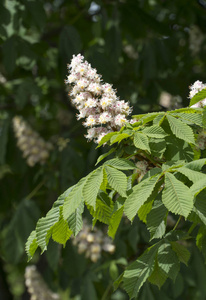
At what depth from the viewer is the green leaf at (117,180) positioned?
50.5 inches

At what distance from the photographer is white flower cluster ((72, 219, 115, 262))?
2.86 m

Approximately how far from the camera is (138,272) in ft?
4.92

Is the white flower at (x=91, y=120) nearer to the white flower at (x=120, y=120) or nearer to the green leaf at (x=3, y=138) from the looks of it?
the white flower at (x=120, y=120)

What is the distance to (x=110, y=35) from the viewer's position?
3240 mm

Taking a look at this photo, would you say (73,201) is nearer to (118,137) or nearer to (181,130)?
(118,137)

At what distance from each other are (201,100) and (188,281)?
1.65 metres

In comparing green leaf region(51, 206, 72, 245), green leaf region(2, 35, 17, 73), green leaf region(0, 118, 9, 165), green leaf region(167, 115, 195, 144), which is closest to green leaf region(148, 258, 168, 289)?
green leaf region(51, 206, 72, 245)

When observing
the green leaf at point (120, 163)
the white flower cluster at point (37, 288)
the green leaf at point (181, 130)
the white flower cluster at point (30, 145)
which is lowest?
the white flower cluster at point (37, 288)

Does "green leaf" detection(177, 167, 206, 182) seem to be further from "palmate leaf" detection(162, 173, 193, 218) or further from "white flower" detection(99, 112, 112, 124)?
"white flower" detection(99, 112, 112, 124)

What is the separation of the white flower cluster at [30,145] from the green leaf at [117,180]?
2048 millimetres

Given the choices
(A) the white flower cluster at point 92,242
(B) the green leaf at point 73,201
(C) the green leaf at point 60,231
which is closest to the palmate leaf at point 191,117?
(B) the green leaf at point 73,201

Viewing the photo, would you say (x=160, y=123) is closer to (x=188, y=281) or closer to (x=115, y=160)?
(x=115, y=160)

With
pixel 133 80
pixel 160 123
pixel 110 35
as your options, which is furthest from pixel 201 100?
pixel 133 80

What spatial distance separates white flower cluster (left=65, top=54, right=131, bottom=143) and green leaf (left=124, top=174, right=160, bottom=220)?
0.25 m
